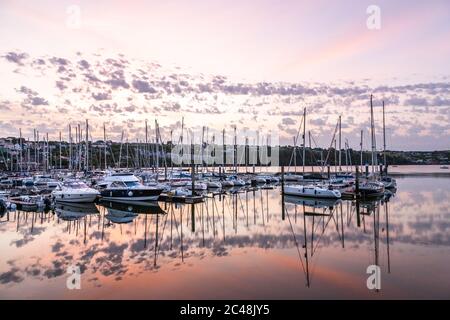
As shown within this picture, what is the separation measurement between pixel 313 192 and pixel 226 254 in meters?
28.9

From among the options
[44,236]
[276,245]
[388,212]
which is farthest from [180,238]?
[388,212]

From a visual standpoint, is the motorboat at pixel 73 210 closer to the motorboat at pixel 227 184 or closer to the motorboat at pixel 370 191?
the motorboat at pixel 227 184

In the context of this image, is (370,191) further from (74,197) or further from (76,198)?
(74,197)

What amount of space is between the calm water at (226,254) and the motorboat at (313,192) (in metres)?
9.50

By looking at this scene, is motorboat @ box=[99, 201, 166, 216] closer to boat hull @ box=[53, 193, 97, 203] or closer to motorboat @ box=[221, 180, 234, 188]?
boat hull @ box=[53, 193, 97, 203]

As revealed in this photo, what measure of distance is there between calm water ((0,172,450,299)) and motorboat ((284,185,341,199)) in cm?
950

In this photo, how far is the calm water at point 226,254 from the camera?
49.9 feet

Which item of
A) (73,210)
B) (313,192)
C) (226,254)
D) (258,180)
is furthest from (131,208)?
(258,180)

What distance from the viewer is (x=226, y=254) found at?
20.9 meters

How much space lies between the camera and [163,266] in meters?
18.5

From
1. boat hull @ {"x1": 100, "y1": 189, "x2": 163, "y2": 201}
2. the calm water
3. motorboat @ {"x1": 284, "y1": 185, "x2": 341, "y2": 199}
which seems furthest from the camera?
motorboat @ {"x1": 284, "y1": 185, "x2": 341, "y2": 199}

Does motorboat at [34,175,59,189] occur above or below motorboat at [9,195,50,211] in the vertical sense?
above

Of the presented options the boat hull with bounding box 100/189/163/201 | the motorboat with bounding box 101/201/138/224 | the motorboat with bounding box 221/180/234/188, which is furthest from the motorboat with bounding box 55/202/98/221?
the motorboat with bounding box 221/180/234/188

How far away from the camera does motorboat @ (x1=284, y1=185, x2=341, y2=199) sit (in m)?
45.9
